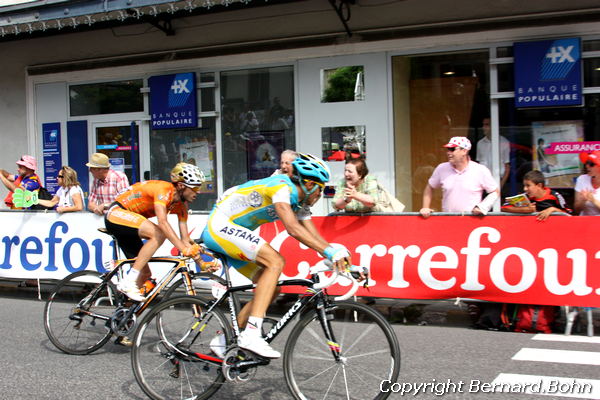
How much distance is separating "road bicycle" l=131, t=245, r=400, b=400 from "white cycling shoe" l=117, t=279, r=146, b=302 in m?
1.20

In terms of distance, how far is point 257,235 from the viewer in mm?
4859

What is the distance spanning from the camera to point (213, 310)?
4.86 m

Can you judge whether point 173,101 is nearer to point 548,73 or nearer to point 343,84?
point 343,84

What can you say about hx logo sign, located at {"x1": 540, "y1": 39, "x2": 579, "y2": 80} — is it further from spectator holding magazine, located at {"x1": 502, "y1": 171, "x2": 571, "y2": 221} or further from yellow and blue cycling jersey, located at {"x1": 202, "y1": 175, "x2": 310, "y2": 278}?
yellow and blue cycling jersey, located at {"x1": 202, "y1": 175, "x2": 310, "y2": 278}

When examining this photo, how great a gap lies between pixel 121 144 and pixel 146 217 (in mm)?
7019

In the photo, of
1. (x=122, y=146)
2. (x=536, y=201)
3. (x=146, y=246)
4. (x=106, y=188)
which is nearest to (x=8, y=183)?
(x=122, y=146)

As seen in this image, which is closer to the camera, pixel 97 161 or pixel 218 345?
pixel 218 345

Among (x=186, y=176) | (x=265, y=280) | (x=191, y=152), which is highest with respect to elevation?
(x=191, y=152)

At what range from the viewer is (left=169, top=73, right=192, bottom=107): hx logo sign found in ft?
40.7

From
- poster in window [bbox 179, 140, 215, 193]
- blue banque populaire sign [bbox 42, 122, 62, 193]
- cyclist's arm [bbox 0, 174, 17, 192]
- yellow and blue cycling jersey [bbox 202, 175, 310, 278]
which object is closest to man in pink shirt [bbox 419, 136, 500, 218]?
yellow and blue cycling jersey [bbox 202, 175, 310, 278]

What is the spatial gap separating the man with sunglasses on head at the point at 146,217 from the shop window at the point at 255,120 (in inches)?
219

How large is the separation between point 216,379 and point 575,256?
4180 mm

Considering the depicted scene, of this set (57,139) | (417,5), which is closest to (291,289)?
(417,5)

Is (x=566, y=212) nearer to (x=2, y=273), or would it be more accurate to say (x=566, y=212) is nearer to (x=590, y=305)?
(x=590, y=305)
